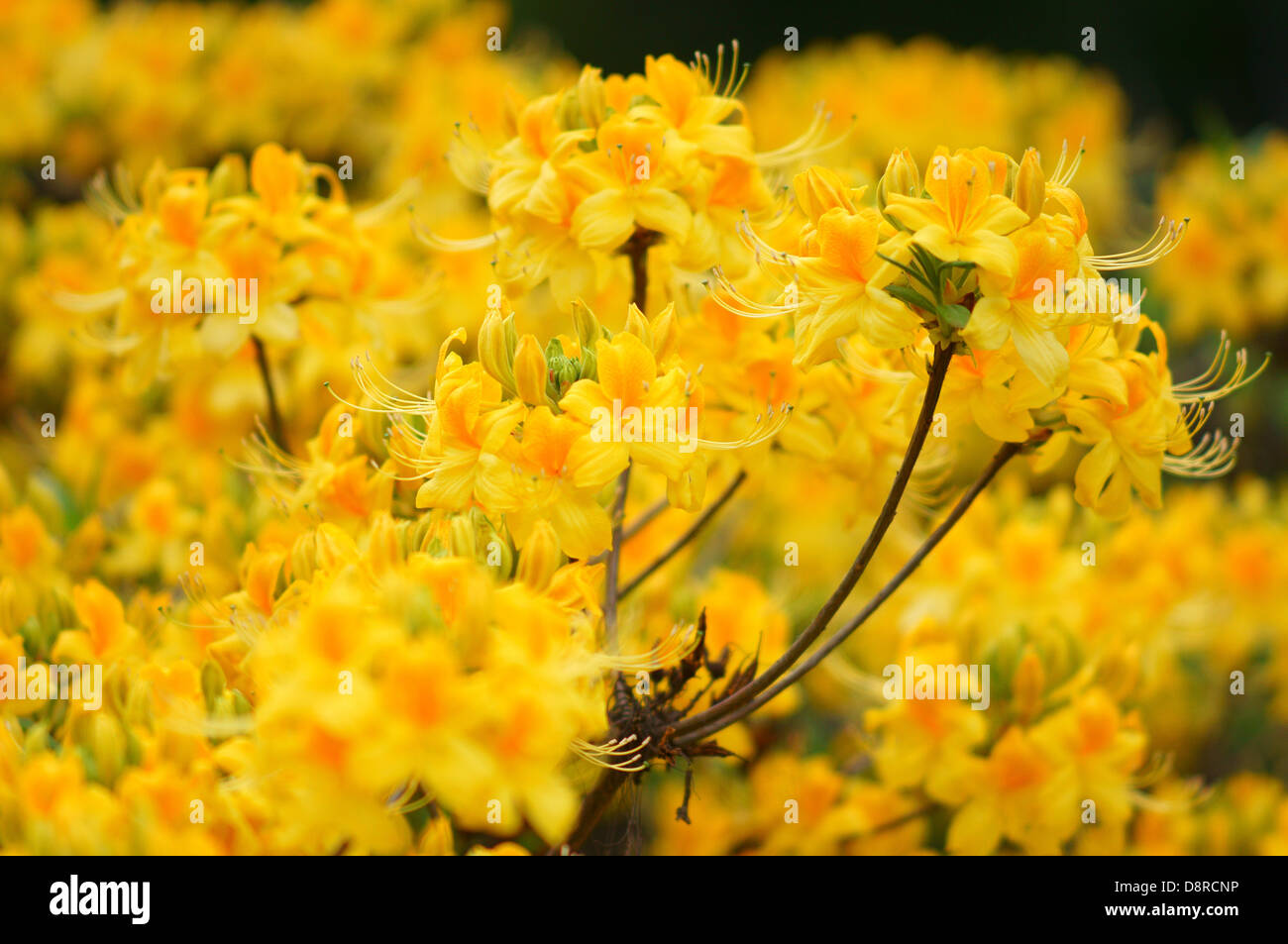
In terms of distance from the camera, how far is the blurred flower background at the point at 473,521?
1.14 m

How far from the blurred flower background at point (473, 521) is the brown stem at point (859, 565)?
96 millimetres

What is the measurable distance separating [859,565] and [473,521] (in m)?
0.42

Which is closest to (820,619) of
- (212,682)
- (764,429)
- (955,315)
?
(764,429)

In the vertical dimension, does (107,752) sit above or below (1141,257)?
below

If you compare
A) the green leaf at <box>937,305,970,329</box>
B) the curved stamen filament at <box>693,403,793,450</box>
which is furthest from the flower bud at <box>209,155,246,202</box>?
the green leaf at <box>937,305,970,329</box>

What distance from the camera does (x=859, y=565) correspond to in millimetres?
1288

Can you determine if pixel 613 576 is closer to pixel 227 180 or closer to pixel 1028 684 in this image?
pixel 1028 684

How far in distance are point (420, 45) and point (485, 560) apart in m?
3.10

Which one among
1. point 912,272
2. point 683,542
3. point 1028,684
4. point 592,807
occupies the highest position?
point 912,272

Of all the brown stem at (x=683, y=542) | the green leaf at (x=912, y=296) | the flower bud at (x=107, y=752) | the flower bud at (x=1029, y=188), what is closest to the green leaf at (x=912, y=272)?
the green leaf at (x=912, y=296)

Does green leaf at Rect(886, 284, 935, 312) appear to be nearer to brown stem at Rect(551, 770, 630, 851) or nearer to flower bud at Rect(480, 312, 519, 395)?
flower bud at Rect(480, 312, 519, 395)

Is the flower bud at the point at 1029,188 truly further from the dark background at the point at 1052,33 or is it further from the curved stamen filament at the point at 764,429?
the dark background at the point at 1052,33

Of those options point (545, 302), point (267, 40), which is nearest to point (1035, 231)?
point (545, 302)
